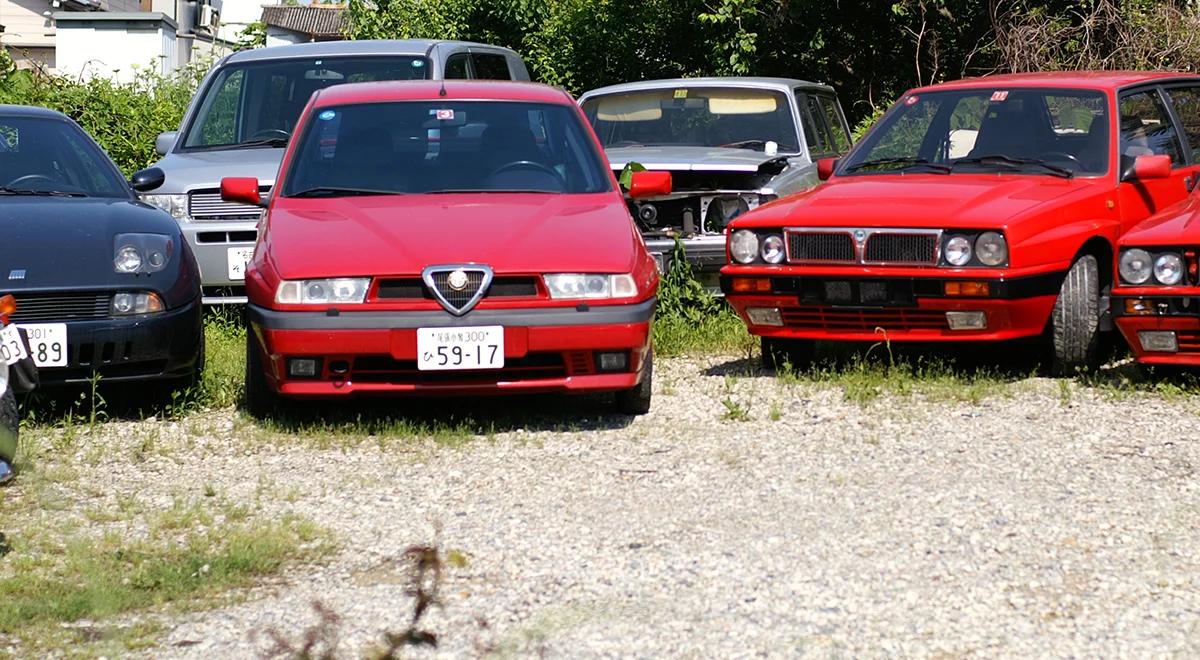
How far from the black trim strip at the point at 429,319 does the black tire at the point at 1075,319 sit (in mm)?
2493

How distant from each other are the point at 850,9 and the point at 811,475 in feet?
39.9

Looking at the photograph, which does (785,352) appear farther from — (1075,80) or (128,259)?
(128,259)

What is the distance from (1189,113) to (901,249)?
8.67 ft

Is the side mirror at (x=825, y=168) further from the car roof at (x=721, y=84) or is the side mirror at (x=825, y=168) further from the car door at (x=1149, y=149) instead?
the car roof at (x=721, y=84)

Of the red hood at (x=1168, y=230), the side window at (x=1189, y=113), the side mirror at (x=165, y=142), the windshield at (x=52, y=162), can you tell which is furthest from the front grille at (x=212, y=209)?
the side window at (x=1189, y=113)

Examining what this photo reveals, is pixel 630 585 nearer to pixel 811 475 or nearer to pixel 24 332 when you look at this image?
pixel 811 475

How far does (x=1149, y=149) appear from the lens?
9.07 meters

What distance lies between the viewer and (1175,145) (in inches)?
369

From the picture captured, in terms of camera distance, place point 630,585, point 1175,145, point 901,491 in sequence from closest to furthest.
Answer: point 630,585 < point 901,491 < point 1175,145

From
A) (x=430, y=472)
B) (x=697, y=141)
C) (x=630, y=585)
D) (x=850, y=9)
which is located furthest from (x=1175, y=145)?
(x=850, y=9)

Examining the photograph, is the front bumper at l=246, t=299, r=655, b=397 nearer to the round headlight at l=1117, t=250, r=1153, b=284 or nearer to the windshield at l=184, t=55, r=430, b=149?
the round headlight at l=1117, t=250, r=1153, b=284

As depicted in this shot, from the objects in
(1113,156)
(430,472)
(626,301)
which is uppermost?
(1113,156)

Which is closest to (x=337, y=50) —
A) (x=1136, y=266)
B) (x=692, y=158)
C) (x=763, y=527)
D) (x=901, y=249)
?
(x=692, y=158)

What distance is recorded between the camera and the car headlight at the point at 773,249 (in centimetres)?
836
